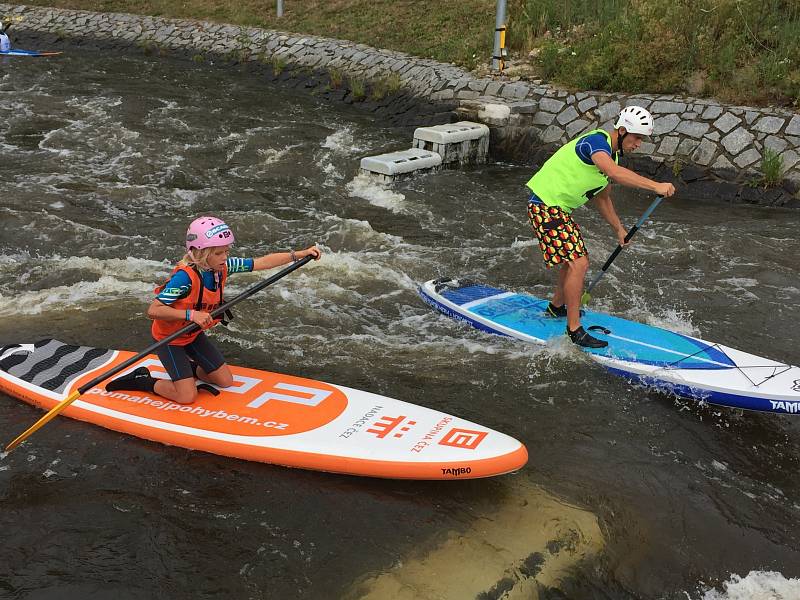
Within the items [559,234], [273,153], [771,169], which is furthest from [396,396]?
[273,153]

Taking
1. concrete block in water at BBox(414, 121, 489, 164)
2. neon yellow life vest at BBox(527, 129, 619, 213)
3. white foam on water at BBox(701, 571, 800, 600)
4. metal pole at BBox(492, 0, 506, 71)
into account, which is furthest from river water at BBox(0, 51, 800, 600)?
metal pole at BBox(492, 0, 506, 71)

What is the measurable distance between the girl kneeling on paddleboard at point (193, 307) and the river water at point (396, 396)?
1.44 feet

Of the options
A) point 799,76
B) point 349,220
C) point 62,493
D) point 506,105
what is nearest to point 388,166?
point 349,220

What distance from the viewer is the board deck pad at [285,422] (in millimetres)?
4637

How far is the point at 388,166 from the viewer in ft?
36.5

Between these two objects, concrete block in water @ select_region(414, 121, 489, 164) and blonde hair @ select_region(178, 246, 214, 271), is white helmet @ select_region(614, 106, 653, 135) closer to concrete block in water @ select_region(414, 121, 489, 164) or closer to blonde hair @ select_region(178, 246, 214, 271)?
blonde hair @ select_region(178, 246, 214, 271)

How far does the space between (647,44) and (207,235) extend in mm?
9638

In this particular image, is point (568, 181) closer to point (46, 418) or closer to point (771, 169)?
point (46, 418)

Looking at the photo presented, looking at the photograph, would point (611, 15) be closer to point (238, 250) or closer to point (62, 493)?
point (238, 250)

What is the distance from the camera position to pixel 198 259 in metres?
4.90

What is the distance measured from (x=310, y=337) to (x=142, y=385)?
1662mm

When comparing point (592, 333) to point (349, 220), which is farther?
point (349, 220)

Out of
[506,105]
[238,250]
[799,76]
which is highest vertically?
[799,76]

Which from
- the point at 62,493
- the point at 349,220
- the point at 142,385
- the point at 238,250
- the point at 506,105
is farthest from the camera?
the point at 506,105
